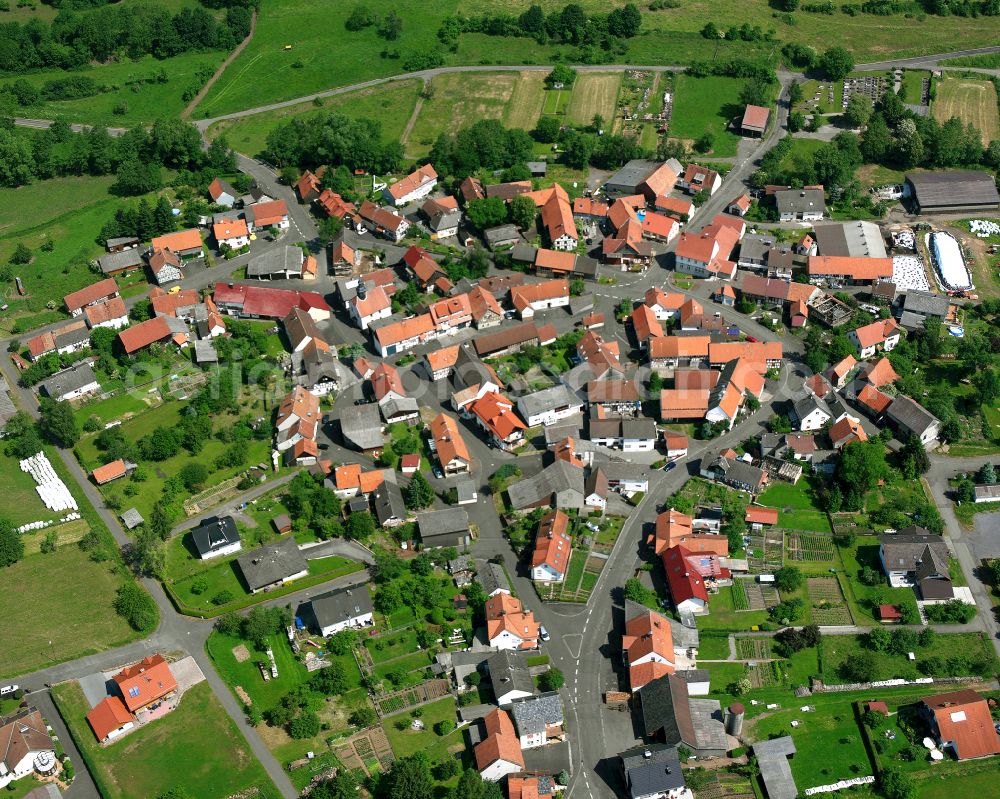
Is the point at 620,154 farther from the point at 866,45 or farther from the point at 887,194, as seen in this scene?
the point at 866,45

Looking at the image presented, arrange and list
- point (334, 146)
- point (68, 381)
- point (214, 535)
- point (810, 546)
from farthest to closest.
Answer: point (334, 146), point (68, 381), point (214, 535), point (810, 546)

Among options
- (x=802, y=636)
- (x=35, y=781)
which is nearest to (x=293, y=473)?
(x=35, y=781)

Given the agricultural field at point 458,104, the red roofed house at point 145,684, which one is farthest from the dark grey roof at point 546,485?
the agricultural field at point 458,104

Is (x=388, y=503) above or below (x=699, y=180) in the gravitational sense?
below

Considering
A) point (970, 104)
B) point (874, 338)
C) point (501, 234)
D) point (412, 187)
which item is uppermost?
point (412, 187)

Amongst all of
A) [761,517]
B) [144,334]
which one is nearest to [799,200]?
[761,517]

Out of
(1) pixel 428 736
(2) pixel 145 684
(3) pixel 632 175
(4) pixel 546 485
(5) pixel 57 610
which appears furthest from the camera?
(3) pixel 632 175

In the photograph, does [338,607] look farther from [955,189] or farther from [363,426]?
[955,189]

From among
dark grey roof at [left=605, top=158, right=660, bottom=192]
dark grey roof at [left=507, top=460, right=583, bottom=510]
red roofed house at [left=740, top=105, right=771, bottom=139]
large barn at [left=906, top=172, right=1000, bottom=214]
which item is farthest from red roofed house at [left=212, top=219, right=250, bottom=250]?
large barn at [left=906, top=172, right=1000, bottom=214]
